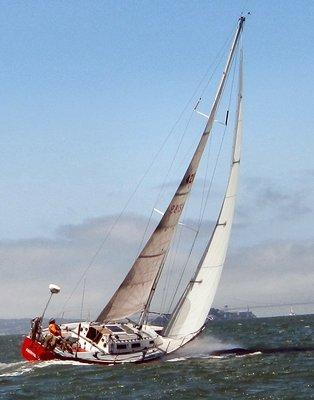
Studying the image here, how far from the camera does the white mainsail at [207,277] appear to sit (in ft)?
98.7

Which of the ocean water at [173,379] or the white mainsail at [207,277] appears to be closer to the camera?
the ocean water at [173,379]

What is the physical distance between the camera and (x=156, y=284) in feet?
104

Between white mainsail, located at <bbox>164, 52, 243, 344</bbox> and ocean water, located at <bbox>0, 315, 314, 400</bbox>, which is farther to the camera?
white mainsail, located at <bbox>164, 52, 243, 344</bbox>

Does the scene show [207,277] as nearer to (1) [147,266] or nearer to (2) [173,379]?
(1) [147,266]

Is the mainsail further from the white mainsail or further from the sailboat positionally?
the white mainsail

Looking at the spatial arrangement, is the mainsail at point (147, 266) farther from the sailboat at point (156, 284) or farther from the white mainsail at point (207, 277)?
the white mainsail at point (207, 277)

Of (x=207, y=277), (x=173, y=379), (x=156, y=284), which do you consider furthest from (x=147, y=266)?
(x=173, y=379)

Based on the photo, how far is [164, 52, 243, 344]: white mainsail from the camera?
3008cm

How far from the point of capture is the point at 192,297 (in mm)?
30266

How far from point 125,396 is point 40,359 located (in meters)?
9.72

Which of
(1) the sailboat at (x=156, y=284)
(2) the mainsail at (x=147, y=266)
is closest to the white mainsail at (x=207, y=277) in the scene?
(1) the sailboat at (x=156, y=284)

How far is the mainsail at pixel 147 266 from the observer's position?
101ft

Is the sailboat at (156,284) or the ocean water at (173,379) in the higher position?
the sailboat at (156,284)

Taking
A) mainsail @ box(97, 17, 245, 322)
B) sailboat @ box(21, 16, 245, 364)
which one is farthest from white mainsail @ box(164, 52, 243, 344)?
mainsail @ box(97, 17, 245, 322)
